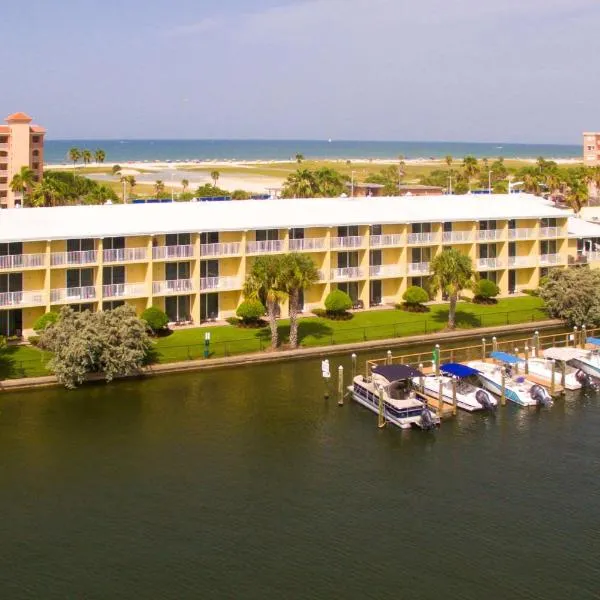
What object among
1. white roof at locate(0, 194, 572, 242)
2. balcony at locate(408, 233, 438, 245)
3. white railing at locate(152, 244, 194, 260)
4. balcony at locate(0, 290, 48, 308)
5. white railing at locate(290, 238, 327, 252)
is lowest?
balcony at locate(0, 290, 48, 308)

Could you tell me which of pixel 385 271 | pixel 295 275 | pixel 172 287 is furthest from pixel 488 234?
pixel 172 287

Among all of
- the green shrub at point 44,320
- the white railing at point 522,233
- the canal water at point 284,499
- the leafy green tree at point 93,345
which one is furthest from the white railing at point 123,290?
the white railing at point 522,233

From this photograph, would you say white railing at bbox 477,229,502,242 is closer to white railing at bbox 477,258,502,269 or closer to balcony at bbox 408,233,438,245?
white railing at bbox 477,258,502,269

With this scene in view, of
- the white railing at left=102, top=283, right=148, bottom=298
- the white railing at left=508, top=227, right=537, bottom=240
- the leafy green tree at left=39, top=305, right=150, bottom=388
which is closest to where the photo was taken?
the leafy green tree at left=39, top=305, right=150, bottom=388

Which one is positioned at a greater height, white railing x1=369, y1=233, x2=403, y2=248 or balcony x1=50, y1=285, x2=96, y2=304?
white railing x1=369, y1=233, x2=403, y2=248

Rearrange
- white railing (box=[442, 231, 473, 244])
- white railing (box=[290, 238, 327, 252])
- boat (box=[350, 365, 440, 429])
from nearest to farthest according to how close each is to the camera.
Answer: boat (box=[350, 365, 440, 429]), white railing (box=[290, 238, 327, 252]), white railing (box=[442, 231, 473, 244])

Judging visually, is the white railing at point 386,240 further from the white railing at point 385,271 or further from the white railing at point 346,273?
the white railing at point 346,273

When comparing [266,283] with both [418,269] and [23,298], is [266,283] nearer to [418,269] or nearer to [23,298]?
[23,298]

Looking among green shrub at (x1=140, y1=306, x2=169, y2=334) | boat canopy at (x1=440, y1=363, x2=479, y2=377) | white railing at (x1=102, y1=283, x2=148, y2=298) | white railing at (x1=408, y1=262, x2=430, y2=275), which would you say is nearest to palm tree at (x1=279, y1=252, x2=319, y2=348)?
green shrub at (x1=140, y1=306, x2=169, y2=334)

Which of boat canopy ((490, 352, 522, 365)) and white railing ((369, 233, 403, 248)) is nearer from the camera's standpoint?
boat canopy ((490, 352, 522, 365))
